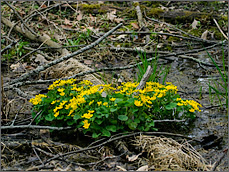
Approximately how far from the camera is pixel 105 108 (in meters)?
2.66

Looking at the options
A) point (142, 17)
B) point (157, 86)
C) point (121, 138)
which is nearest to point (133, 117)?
point (121, 138)

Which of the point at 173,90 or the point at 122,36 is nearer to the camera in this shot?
the point at 173,90

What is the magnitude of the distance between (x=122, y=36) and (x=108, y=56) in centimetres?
80

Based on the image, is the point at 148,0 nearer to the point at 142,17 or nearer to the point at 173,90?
the point at 142,17

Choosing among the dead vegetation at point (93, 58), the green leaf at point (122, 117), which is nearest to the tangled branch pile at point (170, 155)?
the dead vegetation at point (93, 58)

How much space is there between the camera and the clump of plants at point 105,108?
2.65 meters

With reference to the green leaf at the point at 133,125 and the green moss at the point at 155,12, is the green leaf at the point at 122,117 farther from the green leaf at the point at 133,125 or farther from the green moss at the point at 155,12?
the green moss at the point at 155,12

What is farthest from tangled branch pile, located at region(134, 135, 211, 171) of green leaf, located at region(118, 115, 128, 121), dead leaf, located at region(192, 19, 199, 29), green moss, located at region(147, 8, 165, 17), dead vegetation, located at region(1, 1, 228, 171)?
green moss, located at region(147, 8, 165, 17)

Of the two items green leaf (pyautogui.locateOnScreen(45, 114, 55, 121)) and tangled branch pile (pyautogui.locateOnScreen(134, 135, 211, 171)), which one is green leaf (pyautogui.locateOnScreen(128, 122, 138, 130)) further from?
green leaf (pyautogui.locateOnScreen(45, 114, 55, 121))

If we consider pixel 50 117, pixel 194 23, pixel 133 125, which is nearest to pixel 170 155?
pixel 133 125

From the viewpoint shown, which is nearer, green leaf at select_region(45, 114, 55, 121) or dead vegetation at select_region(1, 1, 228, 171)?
dead vegetation at select_region(1, 1, 228, 171)

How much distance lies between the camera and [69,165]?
2.42 meters

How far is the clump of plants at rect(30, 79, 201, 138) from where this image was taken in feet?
8.68

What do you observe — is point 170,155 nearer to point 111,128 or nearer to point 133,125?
point 133,125
